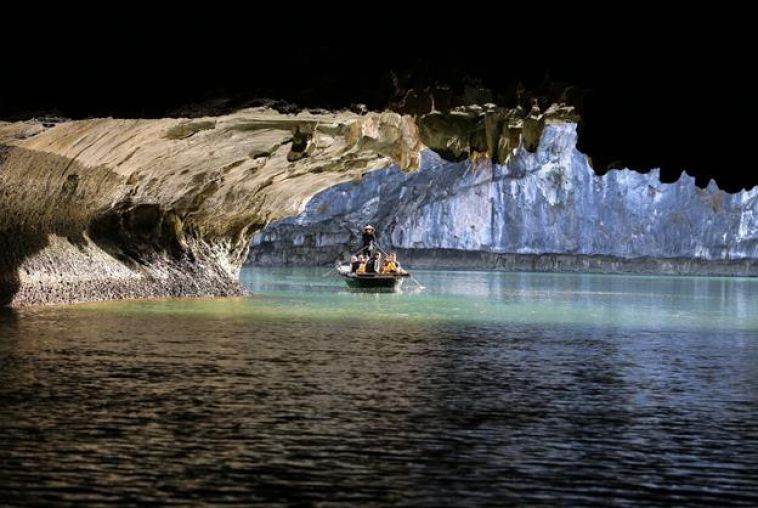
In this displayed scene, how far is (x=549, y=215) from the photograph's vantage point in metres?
115

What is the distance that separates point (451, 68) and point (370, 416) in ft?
22.9

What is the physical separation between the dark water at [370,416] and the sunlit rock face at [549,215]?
282 feet

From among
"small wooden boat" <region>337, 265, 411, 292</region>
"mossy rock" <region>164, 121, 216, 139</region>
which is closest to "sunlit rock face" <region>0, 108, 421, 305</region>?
"mossy rock" <region>164, 121, 216, 139</region>

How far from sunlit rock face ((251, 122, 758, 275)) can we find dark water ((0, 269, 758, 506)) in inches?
Answer: 3382

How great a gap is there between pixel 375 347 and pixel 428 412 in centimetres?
896

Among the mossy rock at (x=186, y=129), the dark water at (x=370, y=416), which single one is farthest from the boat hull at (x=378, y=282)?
the dark water at (x=370, y=416)

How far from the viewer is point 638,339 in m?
26.7

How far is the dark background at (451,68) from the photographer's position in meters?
16.9

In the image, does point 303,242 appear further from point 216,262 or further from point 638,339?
Answer: point 638,339

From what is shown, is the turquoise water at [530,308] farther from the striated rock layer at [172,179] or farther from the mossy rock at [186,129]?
the mossy rock at [186,129]

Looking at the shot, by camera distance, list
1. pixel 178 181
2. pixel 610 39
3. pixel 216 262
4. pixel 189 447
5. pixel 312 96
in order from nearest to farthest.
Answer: pixel 189 447, pixel 610 39, pixel 312 96, pixel 178 181, pixel 216 262

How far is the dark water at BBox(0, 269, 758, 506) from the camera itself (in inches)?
392

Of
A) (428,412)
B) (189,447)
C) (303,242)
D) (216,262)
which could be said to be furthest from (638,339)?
(303,242)

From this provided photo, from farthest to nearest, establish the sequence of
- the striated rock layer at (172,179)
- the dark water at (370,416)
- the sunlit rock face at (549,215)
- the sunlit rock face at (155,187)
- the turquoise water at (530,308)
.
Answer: the sunlit rock face at (549,215), the turquoise water at (530,308), the sunlit rock face at (155,187), the striated rock layer at (172,179), the dark water at (370,416)
